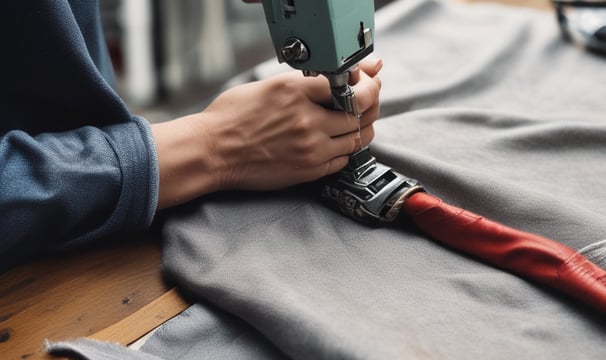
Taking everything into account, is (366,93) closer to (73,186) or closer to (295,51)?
(295,51)

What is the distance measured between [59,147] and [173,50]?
1.76 meters

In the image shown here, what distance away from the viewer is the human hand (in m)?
0.71

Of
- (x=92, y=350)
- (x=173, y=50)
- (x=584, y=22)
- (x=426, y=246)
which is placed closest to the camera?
(x=92, y=350)

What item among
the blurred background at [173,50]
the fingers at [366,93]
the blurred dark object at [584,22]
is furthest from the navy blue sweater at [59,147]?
the blurred background at [173,50]

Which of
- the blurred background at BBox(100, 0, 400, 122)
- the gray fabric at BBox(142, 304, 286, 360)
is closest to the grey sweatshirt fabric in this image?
the gray fabric at BBox(142, 304, 286, 360)

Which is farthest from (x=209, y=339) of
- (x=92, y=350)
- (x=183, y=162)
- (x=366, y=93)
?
(x=366, y=93)

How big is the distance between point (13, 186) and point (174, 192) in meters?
0.16

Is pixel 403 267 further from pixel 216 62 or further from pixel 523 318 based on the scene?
pixel 216 62

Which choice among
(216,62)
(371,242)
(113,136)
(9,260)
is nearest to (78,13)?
(113,136)

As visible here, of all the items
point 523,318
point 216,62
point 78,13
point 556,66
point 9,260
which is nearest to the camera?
point 523,318

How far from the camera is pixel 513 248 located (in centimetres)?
59

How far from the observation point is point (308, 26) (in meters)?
0.63

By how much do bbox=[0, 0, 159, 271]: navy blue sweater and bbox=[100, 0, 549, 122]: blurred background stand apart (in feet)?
4.85

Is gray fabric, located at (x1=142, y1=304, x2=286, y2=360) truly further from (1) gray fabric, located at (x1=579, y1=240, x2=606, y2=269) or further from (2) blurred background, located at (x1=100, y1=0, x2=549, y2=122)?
(2) blurred background, located at (x1=100, y1=0, x2=549, y2=122)
